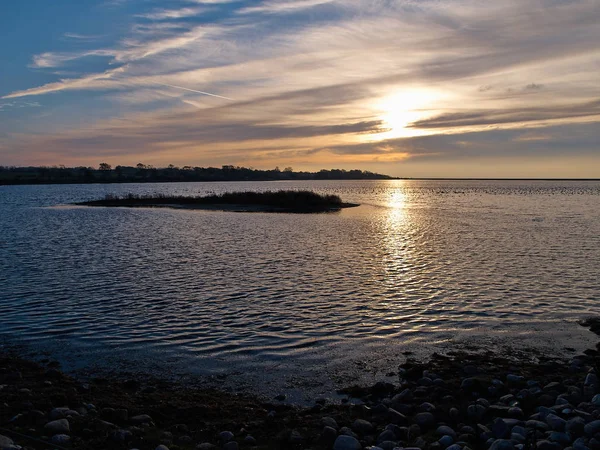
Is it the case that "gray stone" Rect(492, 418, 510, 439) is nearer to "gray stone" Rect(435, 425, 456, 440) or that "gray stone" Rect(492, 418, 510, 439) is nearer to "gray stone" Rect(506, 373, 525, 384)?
"gray stone" Rect(435, 425, 456, 440)

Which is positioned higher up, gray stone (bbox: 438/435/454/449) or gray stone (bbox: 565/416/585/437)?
gray stone (bbox: 565/416/585/437)

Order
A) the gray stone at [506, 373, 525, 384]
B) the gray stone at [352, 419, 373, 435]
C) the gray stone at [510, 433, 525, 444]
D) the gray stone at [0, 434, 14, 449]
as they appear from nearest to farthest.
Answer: the gray stone at [0, 434, 14, 449] → the gray stone at [510, 433, 525, 444] → the gray stone at [352, 419, 373, 435] → the gray stone at [506, 373, 525, 384]

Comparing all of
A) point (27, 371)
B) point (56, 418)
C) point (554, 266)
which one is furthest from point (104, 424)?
point (554, 266)

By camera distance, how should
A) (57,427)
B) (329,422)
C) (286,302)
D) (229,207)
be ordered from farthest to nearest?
(229,207) → (286,302) → (329,422) → (57,427)

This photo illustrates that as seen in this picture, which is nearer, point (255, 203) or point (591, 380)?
point (591, 380)

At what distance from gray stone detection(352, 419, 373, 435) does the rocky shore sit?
21mm

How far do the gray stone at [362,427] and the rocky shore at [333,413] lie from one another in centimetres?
2

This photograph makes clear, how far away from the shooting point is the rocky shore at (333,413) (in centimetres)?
902

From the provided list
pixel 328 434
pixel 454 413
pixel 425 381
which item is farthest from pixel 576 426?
pixel 328 434

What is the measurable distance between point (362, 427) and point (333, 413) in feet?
3.82

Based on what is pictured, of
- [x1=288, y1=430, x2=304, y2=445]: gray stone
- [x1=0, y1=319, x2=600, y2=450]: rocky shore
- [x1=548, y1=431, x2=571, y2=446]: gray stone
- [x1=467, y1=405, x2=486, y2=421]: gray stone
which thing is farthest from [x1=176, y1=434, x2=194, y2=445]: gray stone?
[x1=548, y1=431, x2=571, y2=446]: gray stone

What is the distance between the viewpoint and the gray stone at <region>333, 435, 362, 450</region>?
8.88 metres

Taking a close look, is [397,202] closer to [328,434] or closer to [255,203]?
[255,203]

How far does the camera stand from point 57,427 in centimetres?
915
